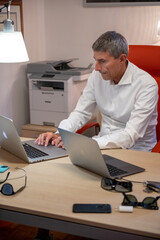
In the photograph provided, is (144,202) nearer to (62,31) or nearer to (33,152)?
(33,152)

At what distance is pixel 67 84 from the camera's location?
3.56 metres

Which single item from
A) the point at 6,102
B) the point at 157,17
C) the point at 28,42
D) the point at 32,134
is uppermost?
the point at 157,17

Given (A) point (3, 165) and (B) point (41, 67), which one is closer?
(A) point (3, 165)

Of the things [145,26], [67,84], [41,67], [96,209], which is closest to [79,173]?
[96,209]

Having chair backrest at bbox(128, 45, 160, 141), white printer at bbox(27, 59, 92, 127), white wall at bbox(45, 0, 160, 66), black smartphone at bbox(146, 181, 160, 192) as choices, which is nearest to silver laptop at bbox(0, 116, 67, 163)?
black smartphone at bbox(146, 181, 160, 192)

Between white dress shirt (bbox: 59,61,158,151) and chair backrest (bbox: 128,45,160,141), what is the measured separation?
0.59ft

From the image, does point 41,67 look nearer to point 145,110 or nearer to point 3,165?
point 145,110

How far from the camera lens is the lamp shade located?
174 centimetres

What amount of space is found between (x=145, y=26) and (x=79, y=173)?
2.48m

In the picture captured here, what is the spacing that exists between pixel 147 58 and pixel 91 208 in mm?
1456

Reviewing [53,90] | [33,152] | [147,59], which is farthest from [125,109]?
[53,90]

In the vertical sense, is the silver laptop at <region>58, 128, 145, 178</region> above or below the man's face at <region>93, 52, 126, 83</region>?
below

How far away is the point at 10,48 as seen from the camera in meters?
1.75

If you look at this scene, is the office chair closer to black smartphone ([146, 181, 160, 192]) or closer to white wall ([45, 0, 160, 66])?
black smartphone ([146, 181, 160, 192])
